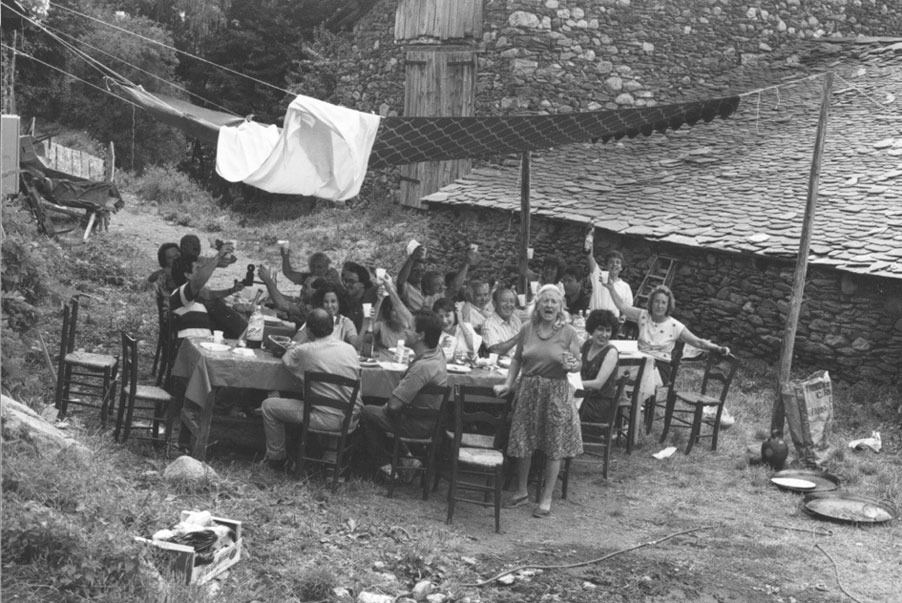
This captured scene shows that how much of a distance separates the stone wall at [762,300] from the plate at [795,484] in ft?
10.2

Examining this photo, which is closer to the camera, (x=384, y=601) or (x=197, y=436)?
(x=384, y=601)

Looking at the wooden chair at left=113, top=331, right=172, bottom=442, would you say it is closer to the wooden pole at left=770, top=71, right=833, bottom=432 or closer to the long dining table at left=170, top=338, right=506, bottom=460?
the long dining table at left=170, top=338, right=506, bottom=460

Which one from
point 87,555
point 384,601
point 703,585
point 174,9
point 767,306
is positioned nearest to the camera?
point 87,555

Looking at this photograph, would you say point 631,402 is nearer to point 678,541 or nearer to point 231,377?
point 678,541

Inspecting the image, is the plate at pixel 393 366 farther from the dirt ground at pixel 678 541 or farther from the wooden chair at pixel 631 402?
the wooden chair at pixel 631 402

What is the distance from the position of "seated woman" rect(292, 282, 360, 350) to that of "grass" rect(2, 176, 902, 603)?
1.04m

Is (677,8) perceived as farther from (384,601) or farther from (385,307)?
(384,601)

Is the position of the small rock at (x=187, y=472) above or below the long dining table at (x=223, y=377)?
below

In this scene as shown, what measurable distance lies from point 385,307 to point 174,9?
21.9 meters

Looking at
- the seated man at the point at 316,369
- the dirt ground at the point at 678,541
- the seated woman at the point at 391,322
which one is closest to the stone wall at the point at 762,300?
the dirt ground at the point at 678,541

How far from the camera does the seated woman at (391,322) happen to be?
30.1 feet

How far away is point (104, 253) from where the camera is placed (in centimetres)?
1537

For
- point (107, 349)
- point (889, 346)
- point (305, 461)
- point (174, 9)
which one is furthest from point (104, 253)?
point (174, 9)

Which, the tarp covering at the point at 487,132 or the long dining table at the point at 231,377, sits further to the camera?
the tarp covering at the point at 487,132
